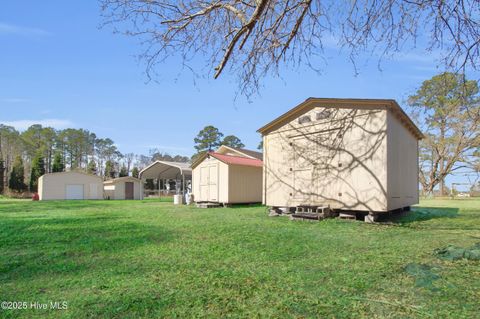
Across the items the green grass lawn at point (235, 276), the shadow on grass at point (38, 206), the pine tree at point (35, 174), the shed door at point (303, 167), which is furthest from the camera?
the pine tree at point (35, 174)

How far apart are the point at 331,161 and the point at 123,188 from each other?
26821 mm

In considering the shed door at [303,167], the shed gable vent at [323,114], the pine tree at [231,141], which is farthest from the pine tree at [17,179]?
the shed gable vent at [323,114]

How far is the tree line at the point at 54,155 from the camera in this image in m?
37.0

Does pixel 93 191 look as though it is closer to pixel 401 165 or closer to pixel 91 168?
pixel 91 168

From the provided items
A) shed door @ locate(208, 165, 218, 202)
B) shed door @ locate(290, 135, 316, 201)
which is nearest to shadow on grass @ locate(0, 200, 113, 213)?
shed door @ locate(208, 165, 218, 202)

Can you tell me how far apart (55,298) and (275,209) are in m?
8.35

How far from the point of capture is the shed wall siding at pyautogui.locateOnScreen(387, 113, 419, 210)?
839 cm

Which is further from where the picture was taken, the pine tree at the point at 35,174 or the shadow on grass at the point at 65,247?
the pine tree at the point at 35,174

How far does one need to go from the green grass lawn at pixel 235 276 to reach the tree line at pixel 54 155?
36.8 m

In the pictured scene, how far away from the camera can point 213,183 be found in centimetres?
1573

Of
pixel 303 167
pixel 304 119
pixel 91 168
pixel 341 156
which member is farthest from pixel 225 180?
pixel 91 168

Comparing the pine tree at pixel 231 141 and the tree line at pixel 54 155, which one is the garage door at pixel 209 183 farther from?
the pine tree at pixel 231 141

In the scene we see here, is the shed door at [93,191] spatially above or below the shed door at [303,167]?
below

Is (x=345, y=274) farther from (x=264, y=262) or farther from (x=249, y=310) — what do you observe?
(x=249, y=310)
